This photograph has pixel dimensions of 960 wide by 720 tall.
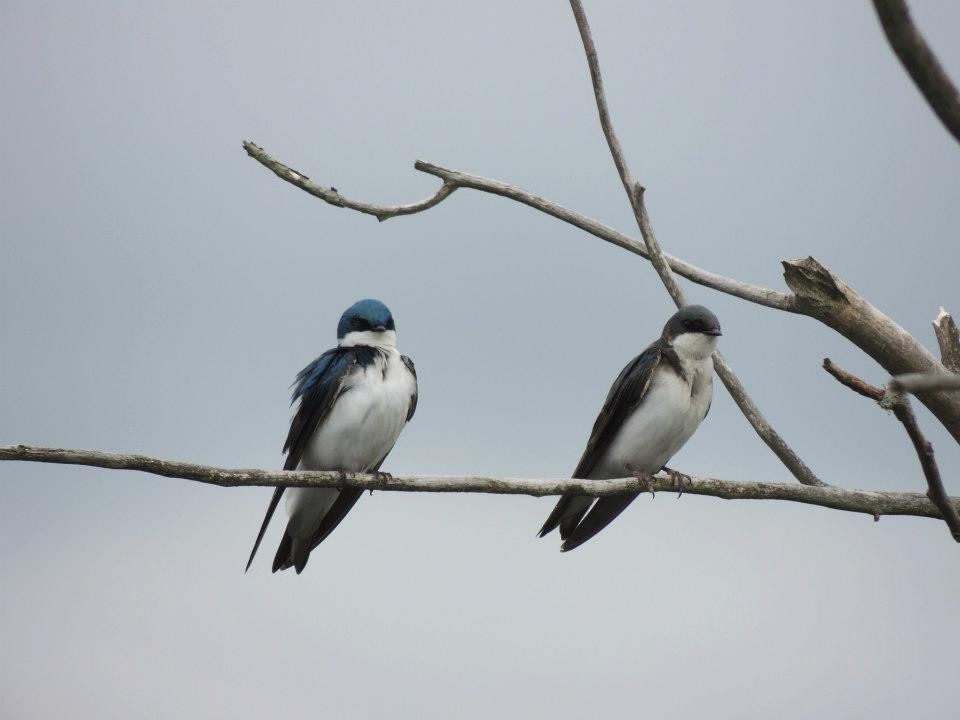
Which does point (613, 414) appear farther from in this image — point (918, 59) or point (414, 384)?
point (918, 59)

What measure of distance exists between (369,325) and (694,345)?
1.61 metres

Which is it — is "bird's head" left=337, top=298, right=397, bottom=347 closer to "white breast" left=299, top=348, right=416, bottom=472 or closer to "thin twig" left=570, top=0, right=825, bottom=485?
"white breast" left=299, top=348, right=416, bottom=472

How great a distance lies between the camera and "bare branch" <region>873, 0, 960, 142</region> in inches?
96.0

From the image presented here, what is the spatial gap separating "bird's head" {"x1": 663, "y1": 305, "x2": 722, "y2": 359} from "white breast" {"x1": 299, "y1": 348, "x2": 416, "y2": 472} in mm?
1286

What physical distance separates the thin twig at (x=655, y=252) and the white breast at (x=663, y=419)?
0.18m

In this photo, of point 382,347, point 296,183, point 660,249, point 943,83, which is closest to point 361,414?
point 382,347

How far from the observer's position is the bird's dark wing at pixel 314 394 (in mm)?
5781

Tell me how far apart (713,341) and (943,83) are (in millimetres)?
3255

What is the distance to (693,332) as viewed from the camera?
18.6ft

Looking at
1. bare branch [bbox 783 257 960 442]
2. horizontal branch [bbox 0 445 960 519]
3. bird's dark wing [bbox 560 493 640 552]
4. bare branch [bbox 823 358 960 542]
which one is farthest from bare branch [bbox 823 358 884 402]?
bird's dark wing [bbox 560 493 640 552]

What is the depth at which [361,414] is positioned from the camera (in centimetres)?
572

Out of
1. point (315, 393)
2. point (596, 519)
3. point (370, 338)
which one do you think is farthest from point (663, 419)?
point (315, 393)

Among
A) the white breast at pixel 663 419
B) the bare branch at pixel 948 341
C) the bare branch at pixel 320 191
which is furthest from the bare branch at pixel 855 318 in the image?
the bare branch at pixel 320 191

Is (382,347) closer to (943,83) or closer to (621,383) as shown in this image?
(621,383)
